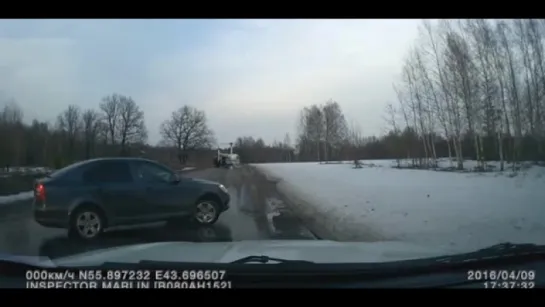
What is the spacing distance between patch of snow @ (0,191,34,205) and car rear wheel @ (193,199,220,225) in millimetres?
1777

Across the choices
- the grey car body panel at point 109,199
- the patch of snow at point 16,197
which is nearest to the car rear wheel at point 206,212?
the grey car body panel at point 109,199

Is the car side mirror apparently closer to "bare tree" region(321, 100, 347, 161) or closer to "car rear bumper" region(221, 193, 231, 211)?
"car rear bumper" region(221, 193, 231, 211)

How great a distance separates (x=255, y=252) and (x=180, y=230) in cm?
123

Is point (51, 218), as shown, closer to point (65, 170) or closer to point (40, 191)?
point (40, 191)

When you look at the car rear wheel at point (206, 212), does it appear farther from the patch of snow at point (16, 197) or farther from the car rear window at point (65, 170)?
the patch of snow at point (16, 197)

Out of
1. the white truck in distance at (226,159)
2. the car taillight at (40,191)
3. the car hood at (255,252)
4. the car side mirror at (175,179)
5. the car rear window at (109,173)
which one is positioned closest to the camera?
the car hood at (255,252)

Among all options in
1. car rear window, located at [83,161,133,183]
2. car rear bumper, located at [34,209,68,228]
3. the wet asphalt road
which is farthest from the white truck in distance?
car rear bumper, located at [34,209,68,228]

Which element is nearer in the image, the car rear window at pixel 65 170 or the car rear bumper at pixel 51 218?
the car rear window at pixel 65 170

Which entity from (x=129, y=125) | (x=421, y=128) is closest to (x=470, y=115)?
(x=421, y=128)

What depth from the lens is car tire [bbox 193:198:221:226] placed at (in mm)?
6301

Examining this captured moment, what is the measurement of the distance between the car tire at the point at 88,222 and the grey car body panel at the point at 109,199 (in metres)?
0.06

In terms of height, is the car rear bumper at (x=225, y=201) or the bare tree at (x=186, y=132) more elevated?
the bare tree at (x=186, y=132)

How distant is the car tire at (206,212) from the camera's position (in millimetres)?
6301

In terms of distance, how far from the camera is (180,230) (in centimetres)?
599
